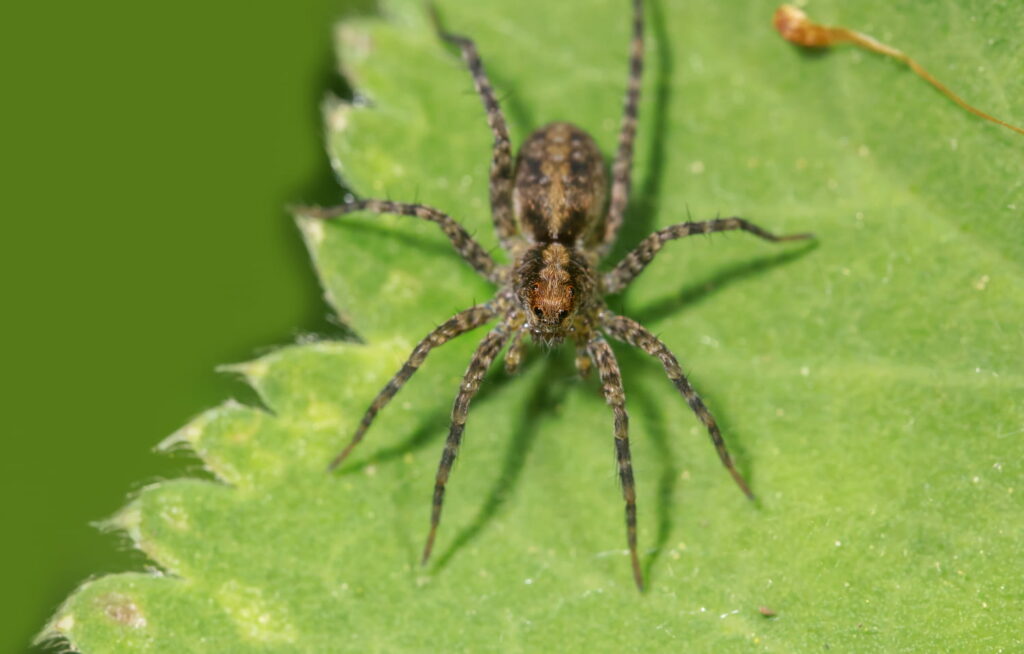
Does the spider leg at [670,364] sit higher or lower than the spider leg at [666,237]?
lower

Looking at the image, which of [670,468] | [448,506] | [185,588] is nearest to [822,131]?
[670,468]

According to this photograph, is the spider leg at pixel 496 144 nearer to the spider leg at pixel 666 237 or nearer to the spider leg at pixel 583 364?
the spider leg at pixel 666 237

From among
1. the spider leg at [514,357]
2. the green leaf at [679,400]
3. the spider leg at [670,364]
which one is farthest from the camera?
the spider leg at [514,357]

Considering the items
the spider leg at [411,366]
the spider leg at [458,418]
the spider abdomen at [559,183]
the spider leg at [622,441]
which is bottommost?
the spider leg at [622,441]

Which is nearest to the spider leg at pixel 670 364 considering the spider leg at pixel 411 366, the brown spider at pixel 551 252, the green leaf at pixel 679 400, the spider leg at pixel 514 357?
the brown spider at pixel 551 252

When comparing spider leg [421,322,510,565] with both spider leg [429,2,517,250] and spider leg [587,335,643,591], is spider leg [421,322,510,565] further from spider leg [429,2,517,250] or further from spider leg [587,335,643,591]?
spider leg [429,2,517,250]

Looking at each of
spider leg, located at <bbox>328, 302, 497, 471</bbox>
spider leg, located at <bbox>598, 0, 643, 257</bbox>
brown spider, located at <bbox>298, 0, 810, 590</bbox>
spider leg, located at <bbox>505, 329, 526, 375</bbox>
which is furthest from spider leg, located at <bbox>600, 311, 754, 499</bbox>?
spider leg, located at <bbox>328, 302, 497, 471</bbox>

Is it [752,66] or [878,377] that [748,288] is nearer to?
[878,377]

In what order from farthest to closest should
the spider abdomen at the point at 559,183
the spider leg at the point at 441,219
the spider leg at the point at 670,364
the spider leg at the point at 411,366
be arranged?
1. the spider abdomen at the point at 559,183
2. the spider leg at the point at 441,219
3. the spider leg at the point at 411,366
4. the spider leg at the point at 670,364
